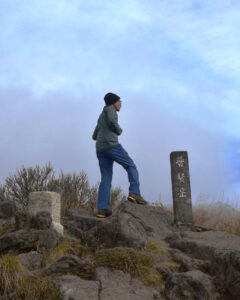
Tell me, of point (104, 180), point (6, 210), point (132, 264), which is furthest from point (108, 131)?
point (132, 264)

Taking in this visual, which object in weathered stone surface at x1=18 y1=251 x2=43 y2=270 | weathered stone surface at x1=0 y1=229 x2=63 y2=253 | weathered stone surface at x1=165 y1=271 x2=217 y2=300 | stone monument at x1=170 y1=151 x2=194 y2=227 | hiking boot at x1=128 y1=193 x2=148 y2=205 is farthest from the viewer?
stone monument at x1=170 y1=151 x2=194 y2=227

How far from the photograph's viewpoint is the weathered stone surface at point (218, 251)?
6.04 metres

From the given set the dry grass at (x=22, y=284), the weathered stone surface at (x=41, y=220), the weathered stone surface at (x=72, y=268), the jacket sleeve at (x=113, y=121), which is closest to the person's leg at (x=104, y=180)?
the jacket sleeve at (x=113, y=121)

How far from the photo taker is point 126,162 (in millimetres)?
8961

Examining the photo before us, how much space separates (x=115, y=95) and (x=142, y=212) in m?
2.62

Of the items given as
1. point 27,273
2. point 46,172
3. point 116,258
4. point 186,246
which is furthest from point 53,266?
point 46,172

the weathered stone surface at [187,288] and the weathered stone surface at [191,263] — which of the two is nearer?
the weathered stone surface at [187,288]

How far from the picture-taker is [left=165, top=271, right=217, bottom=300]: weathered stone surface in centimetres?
558

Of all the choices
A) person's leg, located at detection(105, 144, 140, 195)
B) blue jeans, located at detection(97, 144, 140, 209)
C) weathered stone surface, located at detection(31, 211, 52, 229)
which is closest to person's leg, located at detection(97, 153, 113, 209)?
blue jeans, located at detection(97, 144, 140, 209)

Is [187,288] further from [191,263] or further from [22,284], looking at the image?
[22,284]

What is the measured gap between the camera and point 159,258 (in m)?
6.92

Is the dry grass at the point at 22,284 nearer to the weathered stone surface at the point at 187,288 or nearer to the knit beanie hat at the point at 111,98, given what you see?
the weathered stone surface at the point at 187,288

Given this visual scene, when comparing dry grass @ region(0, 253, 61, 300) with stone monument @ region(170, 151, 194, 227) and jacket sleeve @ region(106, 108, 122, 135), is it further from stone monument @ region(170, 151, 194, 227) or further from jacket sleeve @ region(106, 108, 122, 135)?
stone monument @ region(170, 151, 194, 227)

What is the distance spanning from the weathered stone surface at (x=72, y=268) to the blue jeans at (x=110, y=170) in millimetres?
2809
